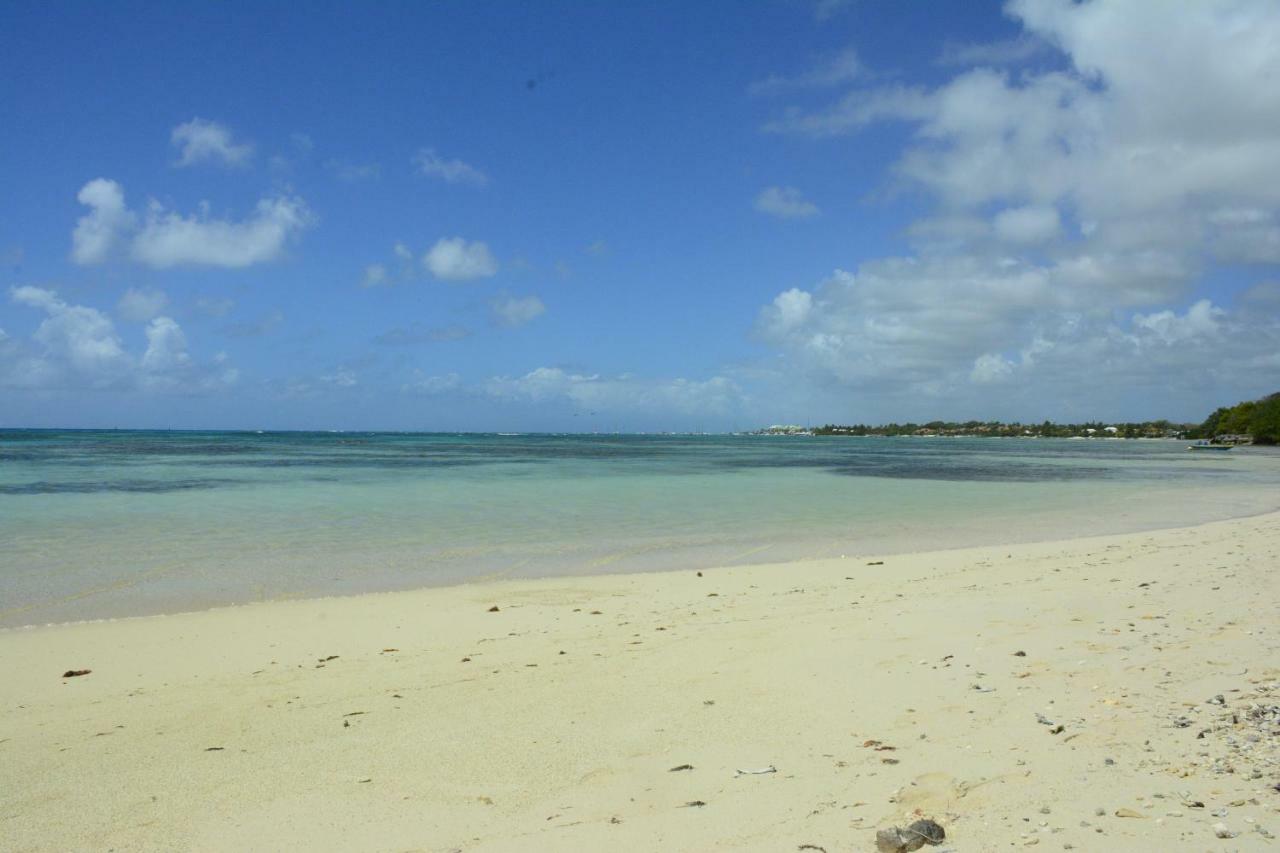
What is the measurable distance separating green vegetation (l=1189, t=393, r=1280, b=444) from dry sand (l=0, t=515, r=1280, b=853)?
107 meters

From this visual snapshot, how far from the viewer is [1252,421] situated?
97500 millimetres

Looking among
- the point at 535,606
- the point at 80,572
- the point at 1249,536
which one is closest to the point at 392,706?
the point at 535,606

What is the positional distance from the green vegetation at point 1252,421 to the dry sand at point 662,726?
107491mm

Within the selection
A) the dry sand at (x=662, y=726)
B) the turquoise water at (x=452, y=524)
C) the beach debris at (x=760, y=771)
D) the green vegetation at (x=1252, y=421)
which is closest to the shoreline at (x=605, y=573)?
the turquoise water at (x=452, y=524)

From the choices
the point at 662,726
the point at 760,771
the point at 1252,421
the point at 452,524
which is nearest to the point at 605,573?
the point at 452,524

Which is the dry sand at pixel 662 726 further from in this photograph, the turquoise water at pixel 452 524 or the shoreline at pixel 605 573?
the turquoise water at pixel 452 524

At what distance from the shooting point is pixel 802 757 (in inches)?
179

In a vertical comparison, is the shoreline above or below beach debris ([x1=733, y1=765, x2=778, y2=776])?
below

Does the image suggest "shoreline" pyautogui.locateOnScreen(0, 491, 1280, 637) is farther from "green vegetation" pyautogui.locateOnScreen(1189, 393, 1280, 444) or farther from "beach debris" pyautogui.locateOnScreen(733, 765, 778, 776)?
"green vegetation" pyautogui.locateOnScreen(1189, 393, 1280, 444)

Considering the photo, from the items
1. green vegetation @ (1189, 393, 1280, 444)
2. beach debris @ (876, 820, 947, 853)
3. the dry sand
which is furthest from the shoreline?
green vegetation @ (1189, 393, 1280, 444)

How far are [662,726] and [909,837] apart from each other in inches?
81.1

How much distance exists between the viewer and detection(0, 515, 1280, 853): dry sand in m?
3.77

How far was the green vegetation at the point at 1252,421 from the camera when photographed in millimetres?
91875

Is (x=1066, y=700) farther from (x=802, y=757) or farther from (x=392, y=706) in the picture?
(x=392, y=706)
